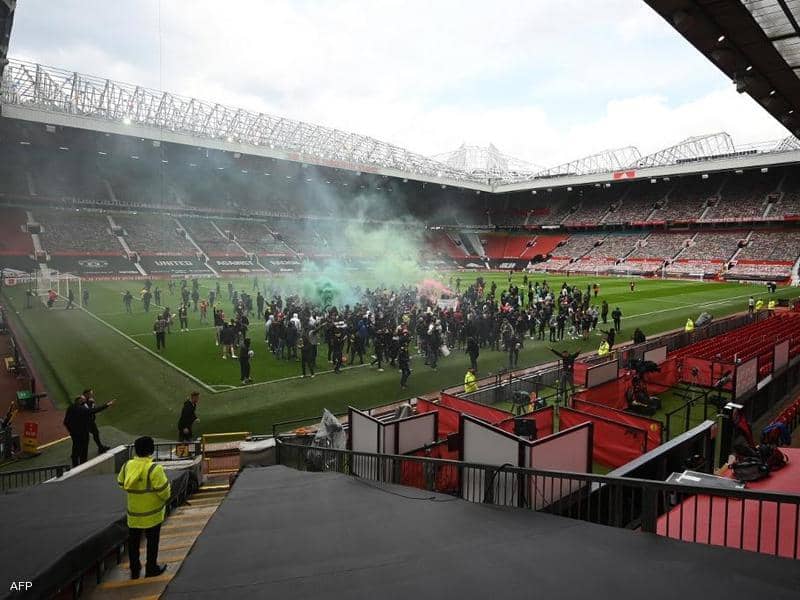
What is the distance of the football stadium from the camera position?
333cm

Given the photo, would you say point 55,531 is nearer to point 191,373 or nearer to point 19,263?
point 191,373

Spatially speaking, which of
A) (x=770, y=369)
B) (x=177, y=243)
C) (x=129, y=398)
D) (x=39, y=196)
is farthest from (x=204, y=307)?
(x=39, y=196)

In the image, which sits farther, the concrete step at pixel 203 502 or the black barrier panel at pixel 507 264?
the black barrier panel at pixel 507 264

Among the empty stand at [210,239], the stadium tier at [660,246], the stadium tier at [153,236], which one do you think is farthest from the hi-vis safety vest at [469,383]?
the stadium tier at [660,246]

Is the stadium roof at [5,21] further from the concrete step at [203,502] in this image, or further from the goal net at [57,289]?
the goal net at [57,289]

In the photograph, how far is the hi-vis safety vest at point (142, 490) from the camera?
455 cm

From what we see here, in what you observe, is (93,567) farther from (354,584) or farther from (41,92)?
(41,92)

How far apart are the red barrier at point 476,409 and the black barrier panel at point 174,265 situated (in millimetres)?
38971

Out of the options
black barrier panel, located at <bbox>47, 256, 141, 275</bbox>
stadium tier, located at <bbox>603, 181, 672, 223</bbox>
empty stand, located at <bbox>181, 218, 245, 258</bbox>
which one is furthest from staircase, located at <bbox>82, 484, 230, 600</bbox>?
stadium tier, located at <bbox>603, 181, 672, 223</bbox>

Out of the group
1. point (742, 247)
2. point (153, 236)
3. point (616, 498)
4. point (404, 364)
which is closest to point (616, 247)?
point (742, 247)

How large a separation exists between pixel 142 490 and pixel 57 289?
33.6m

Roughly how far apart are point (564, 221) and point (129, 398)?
6853cm

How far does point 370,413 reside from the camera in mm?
11141

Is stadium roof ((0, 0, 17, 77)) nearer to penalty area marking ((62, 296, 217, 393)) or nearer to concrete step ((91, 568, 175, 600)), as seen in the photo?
penalty area marking ((62, 296, 217, 393))
